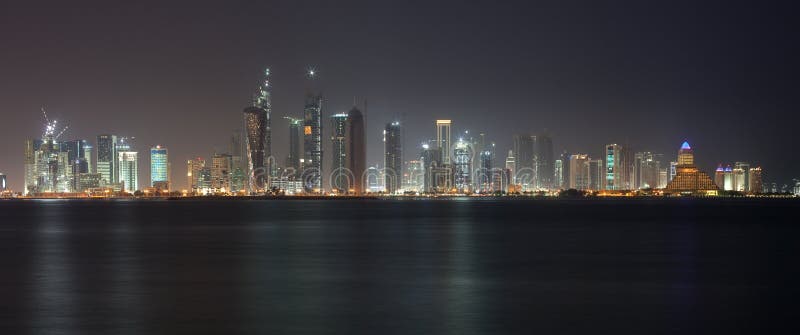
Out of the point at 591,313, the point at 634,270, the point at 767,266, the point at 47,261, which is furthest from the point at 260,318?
the point at 767,266

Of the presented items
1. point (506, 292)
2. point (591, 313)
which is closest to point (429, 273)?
point (506, 292)

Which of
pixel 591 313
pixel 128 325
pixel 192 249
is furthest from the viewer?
pixel 192 249

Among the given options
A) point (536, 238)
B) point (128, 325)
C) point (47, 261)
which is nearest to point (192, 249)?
point (47, 261)

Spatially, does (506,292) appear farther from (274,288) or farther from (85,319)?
(85,319)

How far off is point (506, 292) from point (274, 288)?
8016 millimetres

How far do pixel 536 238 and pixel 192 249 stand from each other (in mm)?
23819

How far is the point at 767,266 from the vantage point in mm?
38906

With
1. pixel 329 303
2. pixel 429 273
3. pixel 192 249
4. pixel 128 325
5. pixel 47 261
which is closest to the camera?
pixel 128 325

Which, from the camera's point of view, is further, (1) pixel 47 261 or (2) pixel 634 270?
(1) pixel 47 261

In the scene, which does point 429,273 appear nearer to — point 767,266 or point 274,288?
point 274,288

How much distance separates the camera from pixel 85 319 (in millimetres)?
23547

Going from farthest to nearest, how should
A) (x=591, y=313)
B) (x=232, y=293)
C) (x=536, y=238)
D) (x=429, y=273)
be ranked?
(x=536, y=238) < (x=429, y=273) < (x=232, y=293) < (x=591, y=313)

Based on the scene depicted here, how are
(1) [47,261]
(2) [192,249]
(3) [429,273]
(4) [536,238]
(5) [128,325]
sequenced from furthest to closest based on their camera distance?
(4) [536,238] < (2) [192,249] < (1) [47,261] < (3) [429,273] < (5) [128,325]

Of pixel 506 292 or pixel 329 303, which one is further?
pixel 506 292
